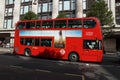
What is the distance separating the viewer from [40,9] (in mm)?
41906

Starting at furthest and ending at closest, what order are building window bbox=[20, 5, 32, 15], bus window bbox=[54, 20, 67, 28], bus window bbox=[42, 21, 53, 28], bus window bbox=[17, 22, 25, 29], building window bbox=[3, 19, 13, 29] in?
building window bbox=[3, 19, 13, 29]
building window bbox=[20, 5, 32, 15]
bus window bbox=[17, 22, 25, 29]
bus window bbox=[42, 21, 53, 28]
bus window bbox=[54, 20, 67, 28]

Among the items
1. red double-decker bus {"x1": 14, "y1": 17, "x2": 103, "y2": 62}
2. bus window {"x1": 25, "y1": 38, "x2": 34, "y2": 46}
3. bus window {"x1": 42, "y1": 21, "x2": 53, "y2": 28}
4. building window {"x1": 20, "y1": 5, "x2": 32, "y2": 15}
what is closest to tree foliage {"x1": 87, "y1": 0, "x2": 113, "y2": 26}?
bus window {"x1": 42, "y1": 21, "x2": 53, "y2": 28}

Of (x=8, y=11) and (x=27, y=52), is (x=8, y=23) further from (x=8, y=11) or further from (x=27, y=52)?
(x=27, y=52)

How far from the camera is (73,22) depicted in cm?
1755

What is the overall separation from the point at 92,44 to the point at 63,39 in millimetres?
2820

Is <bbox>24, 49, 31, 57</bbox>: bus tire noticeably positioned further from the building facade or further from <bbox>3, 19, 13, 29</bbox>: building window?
<bbox>3, 19, 13, 29</bbox>: building window

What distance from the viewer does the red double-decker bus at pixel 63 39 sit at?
1661 cm

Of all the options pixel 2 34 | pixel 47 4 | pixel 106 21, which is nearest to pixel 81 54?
pixel 106 21

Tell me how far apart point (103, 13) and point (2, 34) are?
2679 cm

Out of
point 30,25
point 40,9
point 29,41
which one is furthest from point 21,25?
point 40,9

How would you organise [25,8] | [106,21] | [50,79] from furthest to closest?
[25,8], [106,21], [50,79]

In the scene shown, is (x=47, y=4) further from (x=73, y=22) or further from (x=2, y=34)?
(x=73, y=22)

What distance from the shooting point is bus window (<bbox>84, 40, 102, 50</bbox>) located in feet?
53.8

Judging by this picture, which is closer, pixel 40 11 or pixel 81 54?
pixel 81 54
